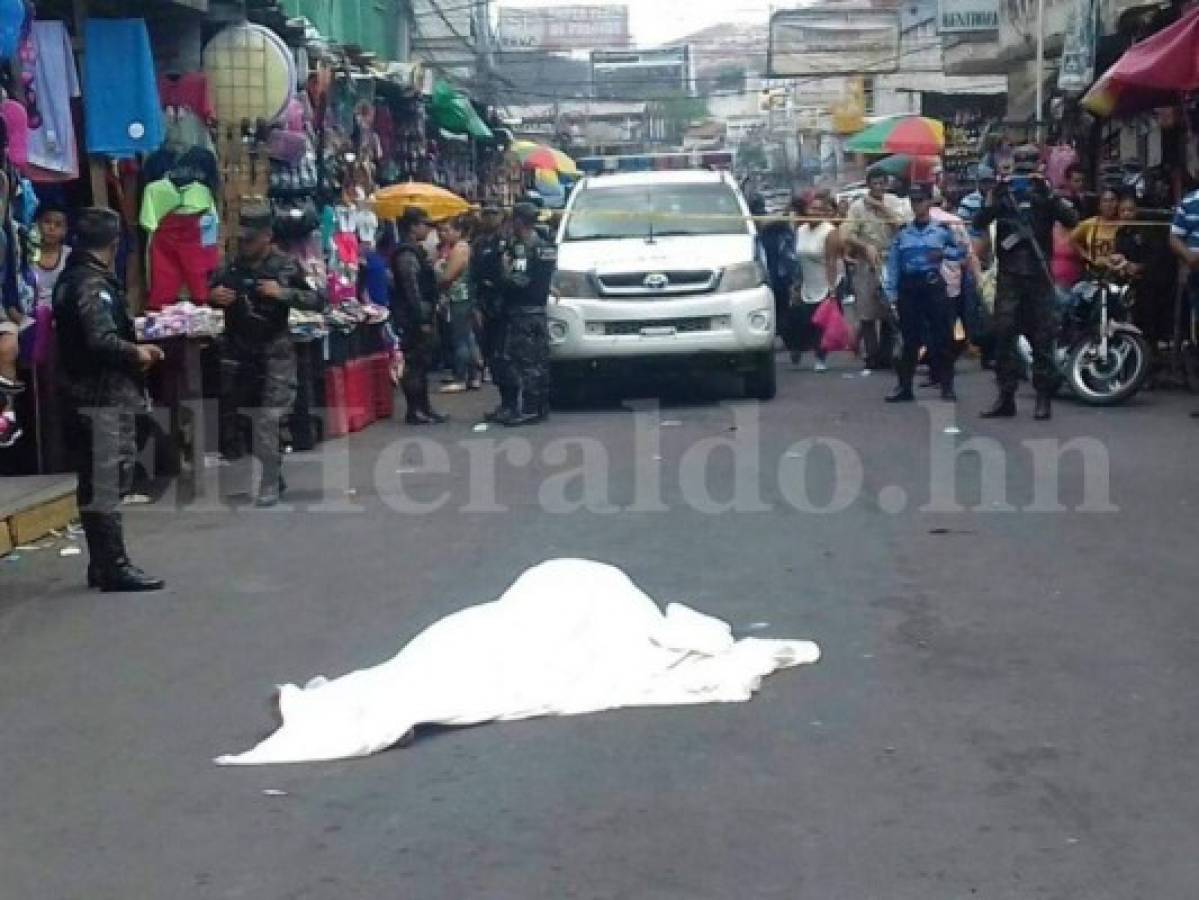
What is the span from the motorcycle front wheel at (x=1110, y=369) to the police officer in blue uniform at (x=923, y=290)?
107 centimetres

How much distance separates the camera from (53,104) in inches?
481

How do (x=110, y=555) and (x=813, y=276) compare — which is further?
(x=813, y=276)

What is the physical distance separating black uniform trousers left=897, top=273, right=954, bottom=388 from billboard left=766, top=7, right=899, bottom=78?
44.1 m

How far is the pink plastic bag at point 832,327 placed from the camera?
815 inches

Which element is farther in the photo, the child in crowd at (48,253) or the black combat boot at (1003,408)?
the black combat boot at (1003,408)

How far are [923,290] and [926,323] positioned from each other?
0.96 feet

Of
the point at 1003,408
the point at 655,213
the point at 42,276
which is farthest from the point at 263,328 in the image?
the point at 655,213

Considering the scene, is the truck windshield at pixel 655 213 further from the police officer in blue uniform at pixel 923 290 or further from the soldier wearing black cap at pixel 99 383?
the soldier wearing black cap at pixel 99 383

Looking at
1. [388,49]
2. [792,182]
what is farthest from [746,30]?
[388,49]

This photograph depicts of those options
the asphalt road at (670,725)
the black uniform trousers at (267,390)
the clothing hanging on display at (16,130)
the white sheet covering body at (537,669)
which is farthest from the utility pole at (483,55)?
the white sheet covering body at (537,669)

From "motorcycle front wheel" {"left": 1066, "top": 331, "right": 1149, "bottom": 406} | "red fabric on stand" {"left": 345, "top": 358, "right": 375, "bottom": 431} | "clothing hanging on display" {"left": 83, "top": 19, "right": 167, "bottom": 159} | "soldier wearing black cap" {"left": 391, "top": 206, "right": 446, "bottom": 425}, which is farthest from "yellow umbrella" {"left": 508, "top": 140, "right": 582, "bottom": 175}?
"clothing hanging on display" {"left": 83, "top": 19, "right": 167, "bottom": 159}

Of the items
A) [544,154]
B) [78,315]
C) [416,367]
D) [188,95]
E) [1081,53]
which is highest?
[1081,53]

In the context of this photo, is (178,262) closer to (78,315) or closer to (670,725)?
(78,315)

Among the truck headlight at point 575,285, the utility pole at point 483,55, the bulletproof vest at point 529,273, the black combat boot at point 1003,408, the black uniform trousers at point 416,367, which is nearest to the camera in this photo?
the black combat boot at point 1003,408
